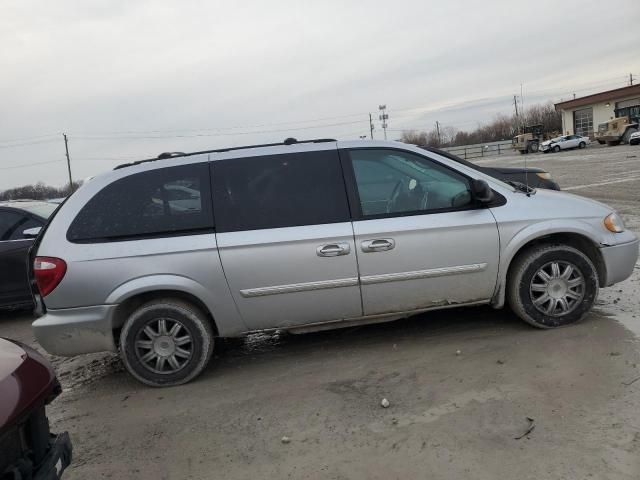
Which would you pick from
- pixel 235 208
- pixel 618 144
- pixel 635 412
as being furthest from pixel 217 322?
pixel 618 144

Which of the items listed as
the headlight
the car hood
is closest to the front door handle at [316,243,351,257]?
the car hood

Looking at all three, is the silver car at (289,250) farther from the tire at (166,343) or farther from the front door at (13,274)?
A: the front door at (13,274)

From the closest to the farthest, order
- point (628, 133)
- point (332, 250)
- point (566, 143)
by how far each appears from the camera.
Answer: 1. point (332, 250)
2. point (628, 133)
3. point (566, 143)

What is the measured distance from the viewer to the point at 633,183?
14273 mm

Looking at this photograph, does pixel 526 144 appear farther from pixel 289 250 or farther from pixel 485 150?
pixel 289 250

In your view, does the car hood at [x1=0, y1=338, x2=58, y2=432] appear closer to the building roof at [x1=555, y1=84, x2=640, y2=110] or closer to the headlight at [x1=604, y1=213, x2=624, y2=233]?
the headlight at [x1=604, y1=213, x2=624, y2=233]

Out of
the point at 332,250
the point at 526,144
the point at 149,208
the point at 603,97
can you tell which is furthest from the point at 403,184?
the point at 603,97

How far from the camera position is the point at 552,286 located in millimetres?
4469

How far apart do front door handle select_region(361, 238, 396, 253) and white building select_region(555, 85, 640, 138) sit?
187 feet

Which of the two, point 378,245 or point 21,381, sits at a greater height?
point 378,245

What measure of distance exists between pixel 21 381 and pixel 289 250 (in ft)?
7.24

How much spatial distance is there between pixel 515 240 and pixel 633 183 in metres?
12.2

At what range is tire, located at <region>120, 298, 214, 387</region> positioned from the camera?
4121 millimetres

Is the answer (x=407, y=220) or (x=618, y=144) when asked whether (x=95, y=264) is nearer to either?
(x=407, y=220)
